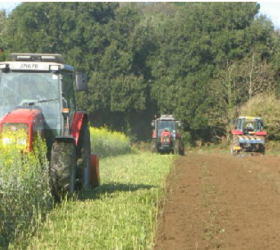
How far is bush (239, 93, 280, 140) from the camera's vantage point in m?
37.0

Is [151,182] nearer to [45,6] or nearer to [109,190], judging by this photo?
[109,190]

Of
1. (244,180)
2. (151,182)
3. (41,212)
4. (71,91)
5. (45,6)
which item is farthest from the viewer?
(45,6)

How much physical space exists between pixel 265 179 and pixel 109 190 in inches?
216

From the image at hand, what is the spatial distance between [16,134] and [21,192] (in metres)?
1.49

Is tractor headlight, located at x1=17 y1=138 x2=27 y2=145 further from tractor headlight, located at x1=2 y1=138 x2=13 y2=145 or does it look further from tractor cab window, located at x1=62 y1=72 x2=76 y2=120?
tractor cab window, located at x1=62 y1=72 x2=76 y2=120

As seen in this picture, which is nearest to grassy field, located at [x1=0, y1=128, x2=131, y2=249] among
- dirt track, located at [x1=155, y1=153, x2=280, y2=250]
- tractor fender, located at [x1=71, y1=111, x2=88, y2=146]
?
tractor fender, located at [x1=71, y1=111, x2=88, y2=146]

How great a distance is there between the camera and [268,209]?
9.87m

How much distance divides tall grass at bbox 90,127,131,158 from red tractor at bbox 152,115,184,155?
1665mm

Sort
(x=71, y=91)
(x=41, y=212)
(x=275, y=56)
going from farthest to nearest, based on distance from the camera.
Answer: (x=275, y=56), (x=71, y=91), (x=41, y=212)

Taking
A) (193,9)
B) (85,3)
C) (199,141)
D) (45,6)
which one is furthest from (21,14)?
(199,141)

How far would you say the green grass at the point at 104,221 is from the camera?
22.1 ft

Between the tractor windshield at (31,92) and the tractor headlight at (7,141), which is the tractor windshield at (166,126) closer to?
the tractor windshield at (31,92)

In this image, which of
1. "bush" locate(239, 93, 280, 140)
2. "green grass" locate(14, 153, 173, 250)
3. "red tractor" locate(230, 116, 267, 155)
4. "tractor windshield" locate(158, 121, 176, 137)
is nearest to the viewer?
"green grass" locate(14, 153, 173, 250)

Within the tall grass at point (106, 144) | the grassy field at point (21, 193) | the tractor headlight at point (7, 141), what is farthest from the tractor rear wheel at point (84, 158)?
the tall grass at point (106, 144)
